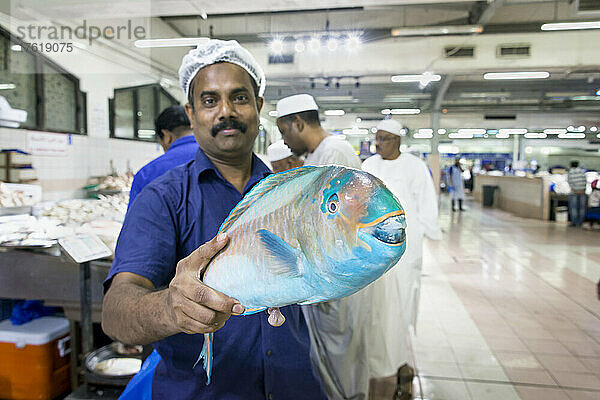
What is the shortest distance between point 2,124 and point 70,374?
10.0 ft

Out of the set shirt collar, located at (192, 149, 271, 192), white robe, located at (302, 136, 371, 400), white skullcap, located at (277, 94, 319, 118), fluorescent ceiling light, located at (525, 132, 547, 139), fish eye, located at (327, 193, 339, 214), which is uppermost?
fluorescent ceiling light, located at (525, 132, 547, 139)

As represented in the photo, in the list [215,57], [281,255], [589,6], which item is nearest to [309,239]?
[281,255]

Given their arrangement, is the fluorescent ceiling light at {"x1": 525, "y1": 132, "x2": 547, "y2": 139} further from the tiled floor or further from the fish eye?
the fish eye

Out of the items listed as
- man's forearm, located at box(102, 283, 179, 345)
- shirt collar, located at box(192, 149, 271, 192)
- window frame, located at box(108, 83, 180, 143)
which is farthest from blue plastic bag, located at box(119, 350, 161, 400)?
window frame, located at box(108, 83, 180, 143)

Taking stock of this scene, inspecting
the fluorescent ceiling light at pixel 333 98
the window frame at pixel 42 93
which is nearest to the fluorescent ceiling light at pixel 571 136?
the fluorescent ceiling light at pixel 333 98

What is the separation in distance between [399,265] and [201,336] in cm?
247

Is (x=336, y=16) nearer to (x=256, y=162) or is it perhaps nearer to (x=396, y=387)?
(x=396, y=387)

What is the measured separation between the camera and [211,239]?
989 mm

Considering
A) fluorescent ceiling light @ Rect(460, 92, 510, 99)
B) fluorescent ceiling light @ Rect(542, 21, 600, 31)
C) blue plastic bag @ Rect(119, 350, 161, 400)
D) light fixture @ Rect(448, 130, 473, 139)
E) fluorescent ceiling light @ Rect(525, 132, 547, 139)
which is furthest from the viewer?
light fixture @ Rect(448, 130, 473, 139)

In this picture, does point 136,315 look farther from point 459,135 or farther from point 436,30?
point 459,135

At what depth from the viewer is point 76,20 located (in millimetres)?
6621

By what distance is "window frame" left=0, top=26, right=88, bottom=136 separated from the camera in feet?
17.3

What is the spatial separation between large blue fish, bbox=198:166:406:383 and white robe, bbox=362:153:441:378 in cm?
230

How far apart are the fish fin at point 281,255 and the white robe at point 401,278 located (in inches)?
91.6
